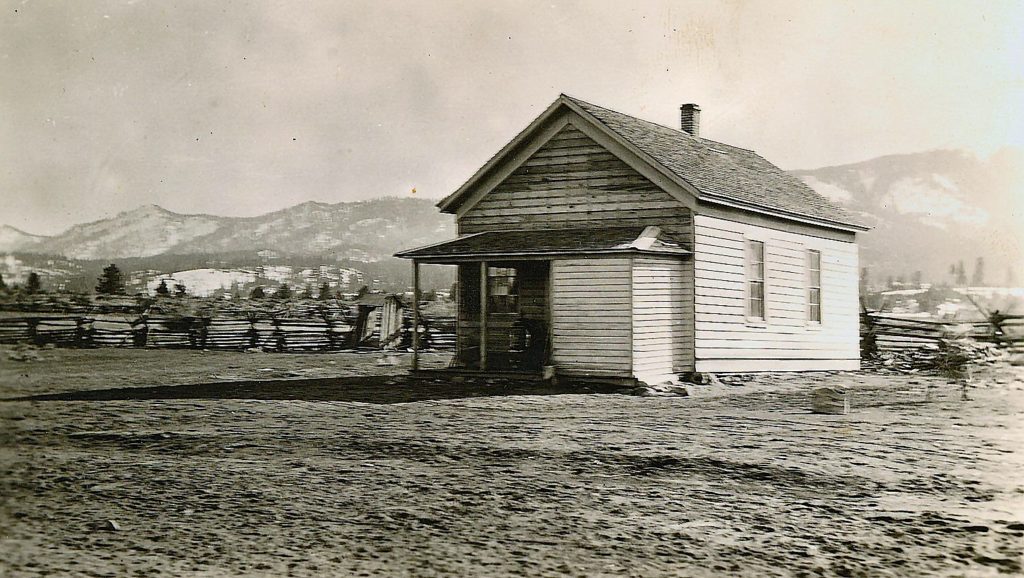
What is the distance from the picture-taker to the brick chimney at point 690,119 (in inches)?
1006

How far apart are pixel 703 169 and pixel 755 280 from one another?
9.28 ft

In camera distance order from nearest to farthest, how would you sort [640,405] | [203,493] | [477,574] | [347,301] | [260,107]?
[477,574], [203,493], [640,405], [347,301], [260,107]

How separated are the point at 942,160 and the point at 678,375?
494 ft

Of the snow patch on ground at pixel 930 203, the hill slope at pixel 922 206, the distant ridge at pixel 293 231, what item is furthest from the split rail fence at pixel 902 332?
the snow patch on ground at pixel 930 203

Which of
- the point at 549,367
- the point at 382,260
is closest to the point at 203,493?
the point at 549,367

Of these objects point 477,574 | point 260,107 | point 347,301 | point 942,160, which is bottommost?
point 477,574

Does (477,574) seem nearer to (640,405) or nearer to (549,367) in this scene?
(640,405)

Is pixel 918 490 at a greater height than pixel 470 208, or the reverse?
pixel 470 208

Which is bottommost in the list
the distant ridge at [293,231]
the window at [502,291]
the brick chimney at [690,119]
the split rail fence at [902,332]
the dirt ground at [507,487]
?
the dirt ground at [507,487]

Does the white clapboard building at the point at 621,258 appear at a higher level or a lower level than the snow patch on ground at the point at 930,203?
lower

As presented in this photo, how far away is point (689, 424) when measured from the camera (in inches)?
498

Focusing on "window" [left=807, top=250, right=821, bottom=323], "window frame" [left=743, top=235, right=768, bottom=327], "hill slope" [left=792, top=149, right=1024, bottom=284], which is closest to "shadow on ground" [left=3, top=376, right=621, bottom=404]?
"window frame" [left=743, top=235, right=768, bottom=327]

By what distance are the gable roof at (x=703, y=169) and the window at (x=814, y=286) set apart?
38.1 inches

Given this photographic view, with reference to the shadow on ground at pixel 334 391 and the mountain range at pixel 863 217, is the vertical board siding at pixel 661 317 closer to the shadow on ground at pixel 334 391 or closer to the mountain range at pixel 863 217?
the shadow on ground at pixel 334 391
